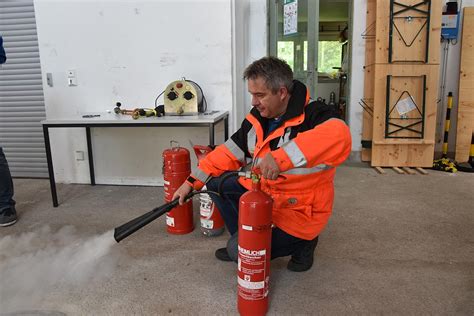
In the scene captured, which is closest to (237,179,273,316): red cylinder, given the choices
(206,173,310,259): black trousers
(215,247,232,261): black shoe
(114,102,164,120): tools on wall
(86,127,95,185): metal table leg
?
(206,173,310,259): black trousers

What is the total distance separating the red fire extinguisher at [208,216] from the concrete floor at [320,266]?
0.07 meters

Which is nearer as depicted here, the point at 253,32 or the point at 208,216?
the point at 208,216

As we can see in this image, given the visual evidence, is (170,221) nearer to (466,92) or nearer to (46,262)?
(46,262)

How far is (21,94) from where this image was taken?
12.3ft

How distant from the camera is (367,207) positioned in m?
2.96

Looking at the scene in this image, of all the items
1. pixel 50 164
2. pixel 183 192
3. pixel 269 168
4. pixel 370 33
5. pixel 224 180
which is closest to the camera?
pixel 269 168

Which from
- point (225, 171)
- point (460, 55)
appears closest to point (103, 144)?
point (225, 171)

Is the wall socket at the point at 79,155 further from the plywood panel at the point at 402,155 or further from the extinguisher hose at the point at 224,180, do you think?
the plywood panel at the point at 402,155

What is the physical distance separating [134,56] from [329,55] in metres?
7.32

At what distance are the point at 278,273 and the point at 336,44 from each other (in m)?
8.74

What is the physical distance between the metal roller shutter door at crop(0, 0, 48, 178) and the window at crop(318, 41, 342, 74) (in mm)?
7342

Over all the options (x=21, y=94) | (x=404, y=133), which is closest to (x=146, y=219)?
(x=21, y=94)

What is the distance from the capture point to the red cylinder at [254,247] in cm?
144

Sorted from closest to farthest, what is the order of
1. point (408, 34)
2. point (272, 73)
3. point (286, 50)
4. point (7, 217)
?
1. point (272, 73)
2. point (7, 217)
3. point (408, 34)
4. point (286, 50)
